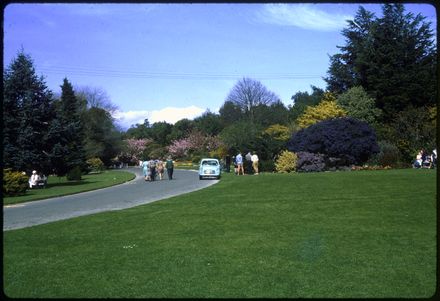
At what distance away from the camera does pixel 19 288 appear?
598 cm

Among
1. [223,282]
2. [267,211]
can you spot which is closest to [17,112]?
[267,211]

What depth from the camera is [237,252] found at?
25.3 feet

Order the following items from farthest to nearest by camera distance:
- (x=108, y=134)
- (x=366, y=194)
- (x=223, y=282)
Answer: (x=108, y=134)
(x=366, y=194)
(x=223, y=282)

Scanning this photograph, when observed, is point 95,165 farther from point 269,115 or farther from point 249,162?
point 249,162

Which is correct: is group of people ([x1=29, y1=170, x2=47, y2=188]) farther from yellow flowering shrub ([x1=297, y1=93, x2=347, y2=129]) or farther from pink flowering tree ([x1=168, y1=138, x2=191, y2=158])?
pink flowering tree ([x1=168, y1=138, x2=191, y2=158])

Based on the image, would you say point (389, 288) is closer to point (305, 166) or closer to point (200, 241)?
point (200, 241)

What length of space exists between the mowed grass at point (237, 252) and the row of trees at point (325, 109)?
1979cm

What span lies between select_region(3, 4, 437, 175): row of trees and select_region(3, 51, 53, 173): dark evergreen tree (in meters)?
0.06

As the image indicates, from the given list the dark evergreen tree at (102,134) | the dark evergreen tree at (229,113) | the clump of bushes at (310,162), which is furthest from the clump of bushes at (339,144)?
the dark evergreen tree at (229,113)

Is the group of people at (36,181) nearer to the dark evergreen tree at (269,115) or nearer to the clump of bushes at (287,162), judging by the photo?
the clump of bushes at (287,162)

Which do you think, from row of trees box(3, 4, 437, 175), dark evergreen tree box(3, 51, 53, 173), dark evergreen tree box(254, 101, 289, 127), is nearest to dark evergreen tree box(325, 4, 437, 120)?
row of trees box(3, 4, 437, 175)

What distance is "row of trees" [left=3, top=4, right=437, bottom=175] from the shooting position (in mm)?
30125

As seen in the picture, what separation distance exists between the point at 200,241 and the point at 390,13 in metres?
42.5

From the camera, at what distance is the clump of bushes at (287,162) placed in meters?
33.4
